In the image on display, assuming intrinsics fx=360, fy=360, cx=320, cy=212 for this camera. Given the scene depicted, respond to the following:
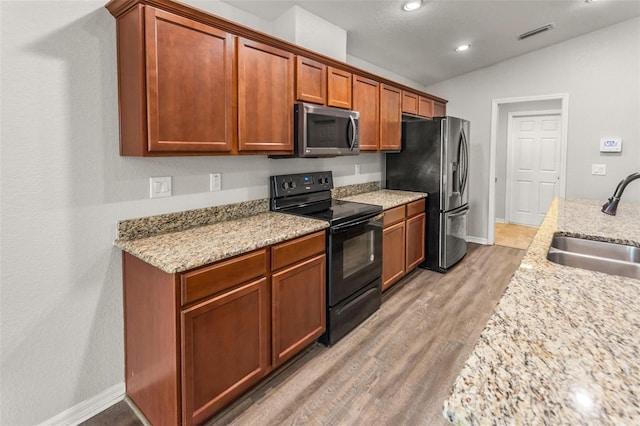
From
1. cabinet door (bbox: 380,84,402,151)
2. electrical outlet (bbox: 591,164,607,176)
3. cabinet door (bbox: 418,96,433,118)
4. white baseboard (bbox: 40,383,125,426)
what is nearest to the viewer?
white baseboard (bbox: 40,383,125,426)

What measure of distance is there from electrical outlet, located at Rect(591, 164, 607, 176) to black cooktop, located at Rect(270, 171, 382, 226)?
119 inches

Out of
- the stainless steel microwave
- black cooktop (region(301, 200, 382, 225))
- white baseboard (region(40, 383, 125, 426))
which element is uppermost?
the stainless steel microwave

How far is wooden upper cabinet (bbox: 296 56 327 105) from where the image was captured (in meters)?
2.52

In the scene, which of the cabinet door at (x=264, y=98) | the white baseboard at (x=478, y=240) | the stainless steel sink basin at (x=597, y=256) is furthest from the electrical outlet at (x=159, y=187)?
the white baseboard at (x=478, y=240)

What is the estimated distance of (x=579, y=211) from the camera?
2484 millimetres

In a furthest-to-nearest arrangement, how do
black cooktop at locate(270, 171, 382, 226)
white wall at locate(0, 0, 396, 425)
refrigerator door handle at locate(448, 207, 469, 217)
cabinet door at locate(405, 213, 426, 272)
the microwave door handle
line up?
refrigerator door handle at locate(448, 207, 469, 217), cabinet door at locate(405, 213, 426, 272), the microwave door handle, black cooktop at locate(270, 171, 382, 226), white wall at locate(0, 0, 396, 425)

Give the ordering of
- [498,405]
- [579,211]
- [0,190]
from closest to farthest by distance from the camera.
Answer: [498,405], [0,190], [579,211]

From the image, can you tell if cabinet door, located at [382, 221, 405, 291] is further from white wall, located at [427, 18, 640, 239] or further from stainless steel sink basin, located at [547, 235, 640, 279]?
white wall, located at [427, 18, 640, 239]

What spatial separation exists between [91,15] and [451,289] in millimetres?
3483

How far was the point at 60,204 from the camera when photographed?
68.5 inches

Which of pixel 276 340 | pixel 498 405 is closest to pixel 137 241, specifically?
pixel 276 340

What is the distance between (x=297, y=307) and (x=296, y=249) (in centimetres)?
37

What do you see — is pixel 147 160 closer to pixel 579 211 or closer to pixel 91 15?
pixel 91 15

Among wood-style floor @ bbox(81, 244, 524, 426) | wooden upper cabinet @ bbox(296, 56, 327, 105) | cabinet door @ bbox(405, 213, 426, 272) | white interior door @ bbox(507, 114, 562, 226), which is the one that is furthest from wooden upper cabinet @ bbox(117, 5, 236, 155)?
white interior door @ bbox(507, 114, 562, 226)
